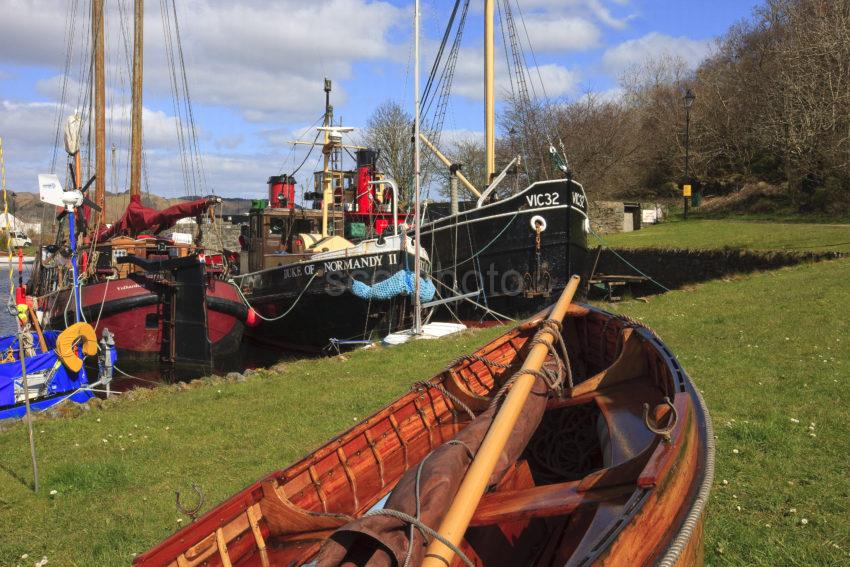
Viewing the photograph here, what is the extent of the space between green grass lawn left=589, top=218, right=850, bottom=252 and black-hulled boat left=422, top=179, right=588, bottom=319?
24.1 feet

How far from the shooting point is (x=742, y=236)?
23656 millimetres

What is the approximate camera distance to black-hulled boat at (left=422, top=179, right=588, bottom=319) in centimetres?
1592

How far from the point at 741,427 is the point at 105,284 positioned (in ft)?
46.2

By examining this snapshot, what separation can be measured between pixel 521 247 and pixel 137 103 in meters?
14.3

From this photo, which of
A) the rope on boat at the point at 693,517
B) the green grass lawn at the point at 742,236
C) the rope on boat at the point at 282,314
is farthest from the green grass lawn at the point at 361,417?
the green grass lawn at the point at 742,236

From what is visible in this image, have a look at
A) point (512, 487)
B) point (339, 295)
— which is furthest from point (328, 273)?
point (512, 487)

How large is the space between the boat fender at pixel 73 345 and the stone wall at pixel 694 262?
1312 centimetres

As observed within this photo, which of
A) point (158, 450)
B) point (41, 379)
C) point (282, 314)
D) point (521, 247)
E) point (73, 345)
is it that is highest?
point (521, 247)

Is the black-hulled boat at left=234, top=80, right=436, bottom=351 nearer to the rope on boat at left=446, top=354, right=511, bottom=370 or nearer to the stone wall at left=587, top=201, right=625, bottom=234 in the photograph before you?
the rope on boat at left=446, top=354, right=511, bottom=370

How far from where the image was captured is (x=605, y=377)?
527cm

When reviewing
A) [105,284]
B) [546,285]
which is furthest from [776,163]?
[105,284]

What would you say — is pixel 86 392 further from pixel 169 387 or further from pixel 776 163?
pixel 776 163

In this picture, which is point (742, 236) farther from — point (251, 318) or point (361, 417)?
point (361, 417)

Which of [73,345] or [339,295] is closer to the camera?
[73,345]
